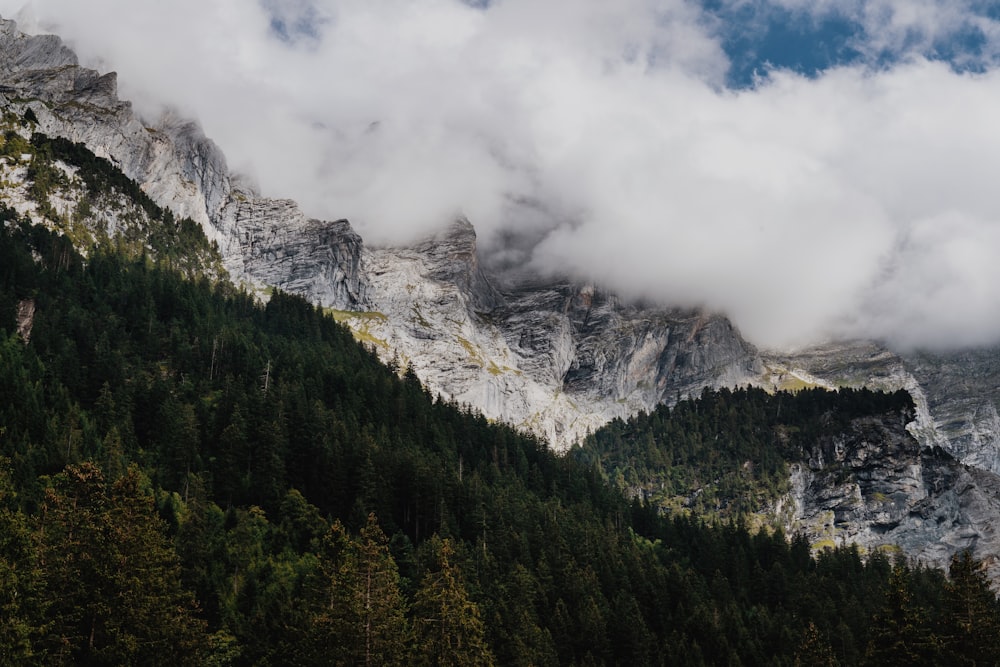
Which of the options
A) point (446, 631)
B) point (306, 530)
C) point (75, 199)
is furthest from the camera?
point (75, 199)

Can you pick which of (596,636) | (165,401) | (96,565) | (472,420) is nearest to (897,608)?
(596,636)

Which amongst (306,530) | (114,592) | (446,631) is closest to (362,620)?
(446,631)

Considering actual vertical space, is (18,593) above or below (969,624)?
below

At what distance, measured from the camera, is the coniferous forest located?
53438mm

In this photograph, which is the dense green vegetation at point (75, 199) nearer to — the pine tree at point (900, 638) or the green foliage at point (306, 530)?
the green foliage at point (306, 530)

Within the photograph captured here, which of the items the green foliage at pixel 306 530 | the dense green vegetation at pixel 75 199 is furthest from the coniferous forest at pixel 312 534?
the dense green vegetation at pixel 75 199

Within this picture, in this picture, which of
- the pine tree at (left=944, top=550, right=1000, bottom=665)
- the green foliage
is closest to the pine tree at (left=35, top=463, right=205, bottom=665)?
the green foliage

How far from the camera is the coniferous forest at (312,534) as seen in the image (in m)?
53.4

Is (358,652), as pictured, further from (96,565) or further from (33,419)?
(33,419)

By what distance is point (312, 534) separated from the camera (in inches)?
3728

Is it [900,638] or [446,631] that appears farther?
[900,638]

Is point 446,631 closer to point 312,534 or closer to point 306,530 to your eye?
point 312,534

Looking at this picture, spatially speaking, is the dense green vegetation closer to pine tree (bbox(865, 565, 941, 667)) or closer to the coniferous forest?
the coniferous forest

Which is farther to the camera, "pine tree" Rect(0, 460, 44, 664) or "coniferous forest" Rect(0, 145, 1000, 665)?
"coniferous forest" Rect(0, 145, 1000, 665)
